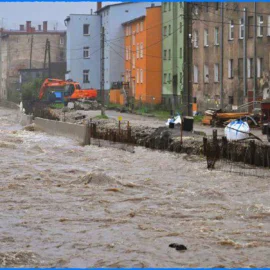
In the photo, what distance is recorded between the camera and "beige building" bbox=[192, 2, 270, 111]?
55.9 m

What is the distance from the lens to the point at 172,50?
8075 centimetres

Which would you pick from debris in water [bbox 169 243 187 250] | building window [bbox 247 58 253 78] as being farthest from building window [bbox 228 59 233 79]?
debris in water [bbox 169 243 187 250]

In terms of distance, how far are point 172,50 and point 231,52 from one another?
20.1 m

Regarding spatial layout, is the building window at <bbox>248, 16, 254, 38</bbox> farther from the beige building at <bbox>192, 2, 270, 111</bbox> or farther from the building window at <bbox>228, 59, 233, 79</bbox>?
the building window at <bbox>228, 59, 233, 79</bbox>

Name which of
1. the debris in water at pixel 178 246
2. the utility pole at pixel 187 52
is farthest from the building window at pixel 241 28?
the debris in water at pixel 178 246

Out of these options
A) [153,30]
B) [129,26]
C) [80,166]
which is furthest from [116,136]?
[129,26]

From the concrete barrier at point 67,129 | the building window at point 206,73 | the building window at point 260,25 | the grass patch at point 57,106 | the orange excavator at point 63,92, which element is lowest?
the concrete barrier at point 67,129

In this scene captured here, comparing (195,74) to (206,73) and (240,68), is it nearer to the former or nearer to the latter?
(206,73)

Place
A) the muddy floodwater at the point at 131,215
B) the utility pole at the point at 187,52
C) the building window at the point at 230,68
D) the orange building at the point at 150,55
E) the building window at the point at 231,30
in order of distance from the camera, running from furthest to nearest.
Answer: the orange building at the point at 150,55 < the building window at the point at 230,68 < the building window at the point at 231,30 < the utility pole at the point at 187,52 < the muddy floodwater at the point at 131,215

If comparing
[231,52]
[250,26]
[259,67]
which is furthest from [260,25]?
[231,52]

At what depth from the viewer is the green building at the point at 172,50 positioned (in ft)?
254

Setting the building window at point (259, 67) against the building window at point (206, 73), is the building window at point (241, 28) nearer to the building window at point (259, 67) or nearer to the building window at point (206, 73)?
the building window at point (259, 67)

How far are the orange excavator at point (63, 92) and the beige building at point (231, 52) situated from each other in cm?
1467

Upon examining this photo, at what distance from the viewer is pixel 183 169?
94.0 feet
